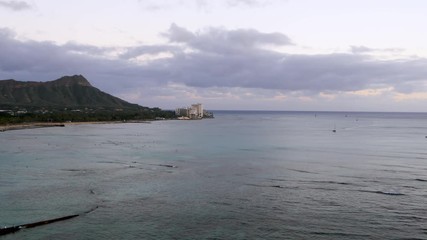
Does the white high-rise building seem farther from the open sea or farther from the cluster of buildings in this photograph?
the open sea

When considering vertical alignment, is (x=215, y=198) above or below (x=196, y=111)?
below

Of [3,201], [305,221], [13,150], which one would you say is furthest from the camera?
[13,150]

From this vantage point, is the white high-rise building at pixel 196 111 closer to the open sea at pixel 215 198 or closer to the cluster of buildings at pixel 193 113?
the cluster of buildings at pixel 193 113

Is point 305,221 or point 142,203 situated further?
point 142,203

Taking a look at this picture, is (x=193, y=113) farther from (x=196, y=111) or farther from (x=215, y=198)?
(x=215, y=198)

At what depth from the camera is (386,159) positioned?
39.2 meters

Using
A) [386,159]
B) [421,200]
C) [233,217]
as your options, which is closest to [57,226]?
[233,217]

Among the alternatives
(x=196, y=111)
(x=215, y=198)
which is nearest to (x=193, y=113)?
(x=196, y=111)

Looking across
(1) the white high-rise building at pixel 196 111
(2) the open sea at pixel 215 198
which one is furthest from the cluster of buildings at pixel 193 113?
(2) the open sea at pixel 215 198

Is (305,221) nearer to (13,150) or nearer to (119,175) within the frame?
(119,175)

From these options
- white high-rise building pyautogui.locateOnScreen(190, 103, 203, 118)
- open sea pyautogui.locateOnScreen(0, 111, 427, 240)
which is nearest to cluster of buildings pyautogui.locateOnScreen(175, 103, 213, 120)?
white high-rise building pyautogui.locateOnScreen(190, 103, 203, 118)

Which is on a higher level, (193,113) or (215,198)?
(193,113)

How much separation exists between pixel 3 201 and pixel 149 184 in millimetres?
8080

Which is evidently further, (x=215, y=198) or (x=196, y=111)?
(x=196, y=111)
